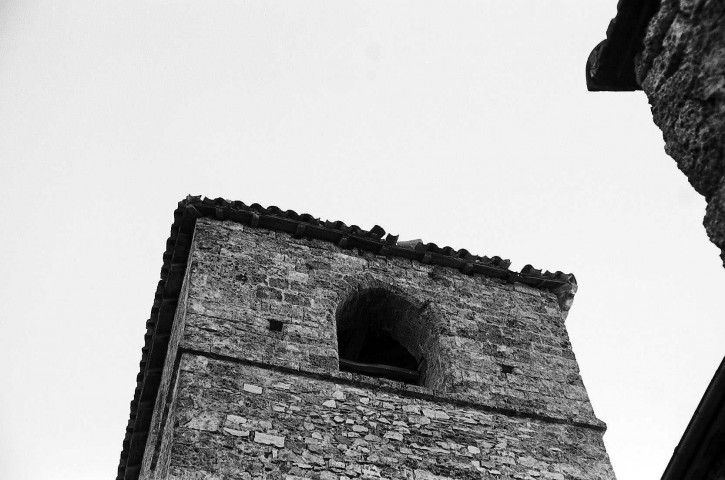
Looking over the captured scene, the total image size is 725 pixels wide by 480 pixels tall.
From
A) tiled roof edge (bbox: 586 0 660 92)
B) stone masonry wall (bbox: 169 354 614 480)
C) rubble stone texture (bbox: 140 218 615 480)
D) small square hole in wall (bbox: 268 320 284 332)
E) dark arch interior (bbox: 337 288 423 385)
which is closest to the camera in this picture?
tiled roof edge (bbox: 586 0 660 92)

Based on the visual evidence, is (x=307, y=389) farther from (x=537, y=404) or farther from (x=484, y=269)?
(x=484, y=269)

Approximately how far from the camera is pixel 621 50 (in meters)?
3.36

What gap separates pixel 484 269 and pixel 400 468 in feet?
11.3

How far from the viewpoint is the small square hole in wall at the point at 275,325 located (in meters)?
8.17

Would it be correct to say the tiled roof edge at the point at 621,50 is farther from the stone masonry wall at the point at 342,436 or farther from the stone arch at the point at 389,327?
the stone arch at the point at 389,327

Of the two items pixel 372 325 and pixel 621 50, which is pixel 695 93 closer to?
pixel 621 50

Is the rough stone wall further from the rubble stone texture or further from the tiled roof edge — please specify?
the rubble stone texture

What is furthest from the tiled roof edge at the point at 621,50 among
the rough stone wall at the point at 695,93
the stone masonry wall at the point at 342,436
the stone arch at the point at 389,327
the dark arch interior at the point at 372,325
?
the dark arch interior at the point at 372,325

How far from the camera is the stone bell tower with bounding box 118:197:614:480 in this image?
7.03 meters

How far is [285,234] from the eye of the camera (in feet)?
31.1

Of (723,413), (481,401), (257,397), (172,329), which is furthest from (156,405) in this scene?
(723,413)

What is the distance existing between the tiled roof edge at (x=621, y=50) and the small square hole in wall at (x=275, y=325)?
5.17 m

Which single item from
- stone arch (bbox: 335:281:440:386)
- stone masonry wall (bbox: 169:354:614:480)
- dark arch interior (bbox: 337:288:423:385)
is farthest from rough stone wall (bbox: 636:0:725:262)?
dark arch interior (bbox: 337:288:423:385)

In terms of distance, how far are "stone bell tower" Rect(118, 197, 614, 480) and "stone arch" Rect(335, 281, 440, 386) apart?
18 millimetres
